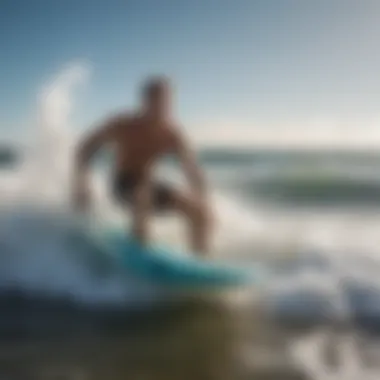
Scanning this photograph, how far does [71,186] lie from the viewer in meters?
1.33

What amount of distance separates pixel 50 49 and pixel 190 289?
610 millimetres

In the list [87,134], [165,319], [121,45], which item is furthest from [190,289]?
[121,45]

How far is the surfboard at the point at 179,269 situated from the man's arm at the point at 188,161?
5.7 inches

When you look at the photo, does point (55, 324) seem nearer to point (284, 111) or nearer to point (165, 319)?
point (165, 319)

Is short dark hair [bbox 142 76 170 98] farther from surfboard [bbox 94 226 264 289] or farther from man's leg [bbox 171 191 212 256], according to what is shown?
surfboard [bbox 94 226 264 289]

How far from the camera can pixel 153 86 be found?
1.34 m

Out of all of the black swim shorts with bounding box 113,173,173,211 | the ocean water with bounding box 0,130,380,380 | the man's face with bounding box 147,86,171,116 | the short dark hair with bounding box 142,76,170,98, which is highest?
the short dark hair with bounding box 142,76,170,98

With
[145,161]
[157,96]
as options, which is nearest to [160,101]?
[157,96]

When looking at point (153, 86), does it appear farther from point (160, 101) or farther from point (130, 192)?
point (130, 192)

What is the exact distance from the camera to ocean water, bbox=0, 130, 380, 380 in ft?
4.24

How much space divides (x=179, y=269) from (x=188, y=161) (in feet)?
0.76

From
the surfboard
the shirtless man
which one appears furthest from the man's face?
the surfboard

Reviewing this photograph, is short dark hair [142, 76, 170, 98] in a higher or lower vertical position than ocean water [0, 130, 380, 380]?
higher

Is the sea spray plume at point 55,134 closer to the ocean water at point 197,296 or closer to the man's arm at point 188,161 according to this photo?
the ocean water at point 197,296
